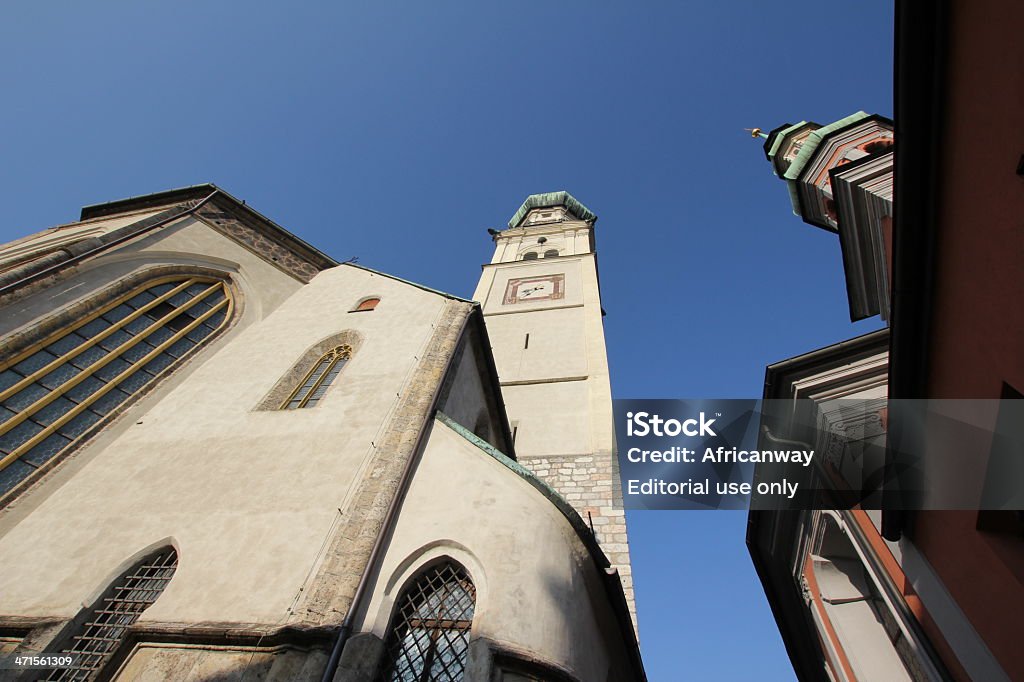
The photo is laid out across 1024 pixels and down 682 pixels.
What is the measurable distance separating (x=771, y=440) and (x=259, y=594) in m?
6.07

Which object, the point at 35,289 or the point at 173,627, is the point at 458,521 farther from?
the point at 35,289

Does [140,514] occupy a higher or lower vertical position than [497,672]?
higher

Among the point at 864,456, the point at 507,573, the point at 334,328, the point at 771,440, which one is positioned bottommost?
the point at 507,573

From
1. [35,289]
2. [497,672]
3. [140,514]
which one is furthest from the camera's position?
[35,289]

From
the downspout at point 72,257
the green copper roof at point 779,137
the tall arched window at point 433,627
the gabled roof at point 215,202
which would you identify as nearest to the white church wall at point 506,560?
the tall arched window at point 433,627

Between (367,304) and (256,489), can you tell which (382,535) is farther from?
(367,304)

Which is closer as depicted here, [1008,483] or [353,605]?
[1008,483]

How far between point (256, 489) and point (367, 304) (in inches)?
177

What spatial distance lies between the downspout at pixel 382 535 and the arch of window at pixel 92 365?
4.06m

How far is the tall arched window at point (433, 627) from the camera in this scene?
13.2ft

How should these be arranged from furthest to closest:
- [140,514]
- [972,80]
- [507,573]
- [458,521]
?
[140,514]
[458,521]
[507,573]
[972,80]

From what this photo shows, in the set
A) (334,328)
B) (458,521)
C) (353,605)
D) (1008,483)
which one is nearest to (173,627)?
(353,605)

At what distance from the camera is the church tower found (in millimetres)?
10508

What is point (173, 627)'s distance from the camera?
4.14 m
